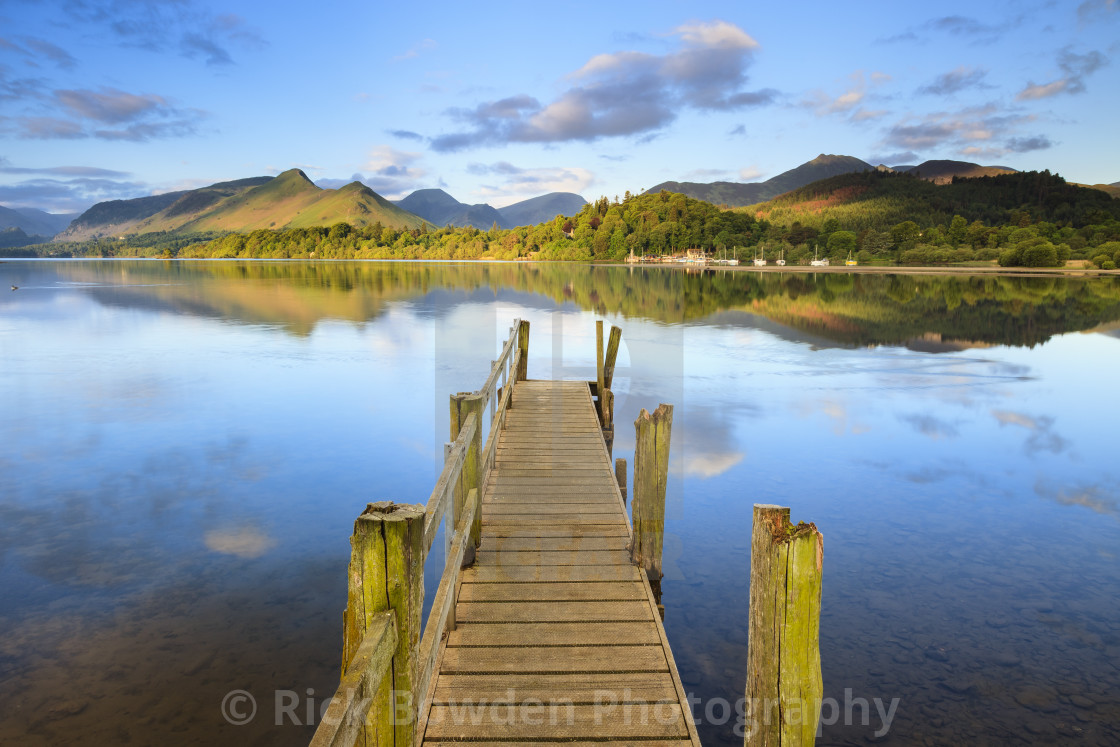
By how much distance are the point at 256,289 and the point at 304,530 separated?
174 feet

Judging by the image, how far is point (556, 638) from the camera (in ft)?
14.5

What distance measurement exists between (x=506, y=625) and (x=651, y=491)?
6.04 ft

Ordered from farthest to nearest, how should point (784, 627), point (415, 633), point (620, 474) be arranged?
point (620, 474) → point (784, 627) → point (415, 633)

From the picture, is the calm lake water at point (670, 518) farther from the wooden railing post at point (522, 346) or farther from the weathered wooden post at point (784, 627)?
the weathered wooden post at point (784, 627)

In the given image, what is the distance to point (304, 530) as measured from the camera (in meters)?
8.06

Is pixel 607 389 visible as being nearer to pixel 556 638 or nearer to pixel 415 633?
pixel 556 638

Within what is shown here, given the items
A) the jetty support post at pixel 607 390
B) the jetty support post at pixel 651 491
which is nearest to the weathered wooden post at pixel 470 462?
the jetty support post at pixel 651 491

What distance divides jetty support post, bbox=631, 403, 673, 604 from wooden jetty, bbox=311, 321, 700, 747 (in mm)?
22

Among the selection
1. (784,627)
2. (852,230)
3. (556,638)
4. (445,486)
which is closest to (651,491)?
(556,638)

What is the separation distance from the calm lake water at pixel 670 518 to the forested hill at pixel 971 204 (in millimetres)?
149775

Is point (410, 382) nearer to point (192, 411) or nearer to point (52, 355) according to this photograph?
point (192, 411)

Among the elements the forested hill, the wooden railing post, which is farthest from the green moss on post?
the forested hill

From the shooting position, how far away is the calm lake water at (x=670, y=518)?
4.93 metres

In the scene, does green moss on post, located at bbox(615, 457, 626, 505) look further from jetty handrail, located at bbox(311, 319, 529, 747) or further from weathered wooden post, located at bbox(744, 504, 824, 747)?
weathered wooden post, located at bbox(744, 504, 824, 747)
